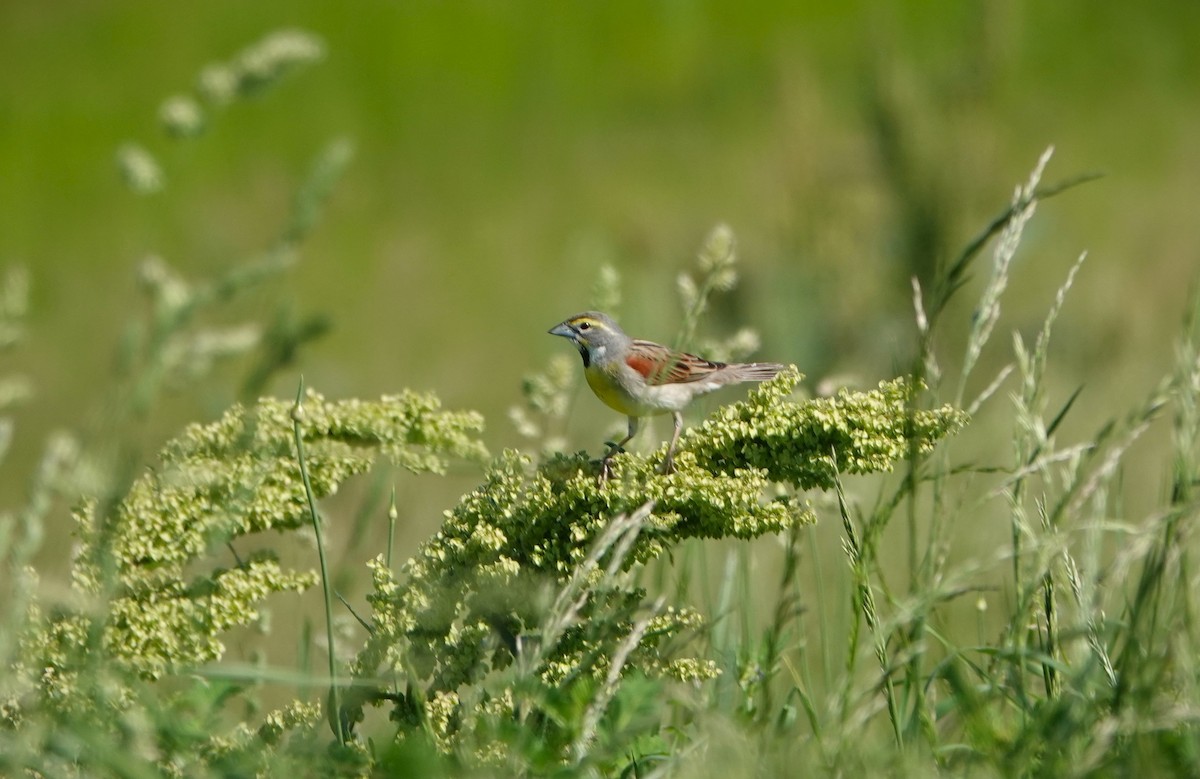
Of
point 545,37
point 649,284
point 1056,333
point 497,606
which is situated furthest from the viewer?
point 545,37

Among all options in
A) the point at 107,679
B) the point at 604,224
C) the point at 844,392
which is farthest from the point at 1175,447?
the point at 604,224

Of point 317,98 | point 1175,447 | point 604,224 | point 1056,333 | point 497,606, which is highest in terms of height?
point 317,98

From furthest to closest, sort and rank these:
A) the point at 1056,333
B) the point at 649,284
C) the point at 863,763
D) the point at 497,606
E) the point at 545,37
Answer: the point at 545,37
the point at 1056,333
the point at 649,284
the point at 497,606
the point at 863,763

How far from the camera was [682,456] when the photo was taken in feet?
7.36

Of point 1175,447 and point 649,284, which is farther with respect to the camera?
point 649,284

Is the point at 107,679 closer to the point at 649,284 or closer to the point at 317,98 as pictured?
the point at 649,284

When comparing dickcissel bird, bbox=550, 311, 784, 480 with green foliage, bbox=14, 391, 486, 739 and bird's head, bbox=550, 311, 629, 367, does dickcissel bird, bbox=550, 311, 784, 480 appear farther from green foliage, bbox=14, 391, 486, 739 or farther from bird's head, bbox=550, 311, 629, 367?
green foliage, bbox=14, 391, 486, 739

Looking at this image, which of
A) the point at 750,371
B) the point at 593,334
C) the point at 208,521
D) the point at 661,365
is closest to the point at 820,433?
the point at 208,521

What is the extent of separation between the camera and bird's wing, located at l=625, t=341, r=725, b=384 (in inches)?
136

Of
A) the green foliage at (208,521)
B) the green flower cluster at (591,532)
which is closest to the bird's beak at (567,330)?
the green foliage at (208,521)

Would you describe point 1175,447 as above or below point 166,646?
above

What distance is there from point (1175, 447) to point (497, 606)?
987 millimetres

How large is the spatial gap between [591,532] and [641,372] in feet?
4.57

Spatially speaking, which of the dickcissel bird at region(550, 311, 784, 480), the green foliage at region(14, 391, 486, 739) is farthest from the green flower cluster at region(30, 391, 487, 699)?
the dickcissel bird at region(550, 311, 784, 480)
